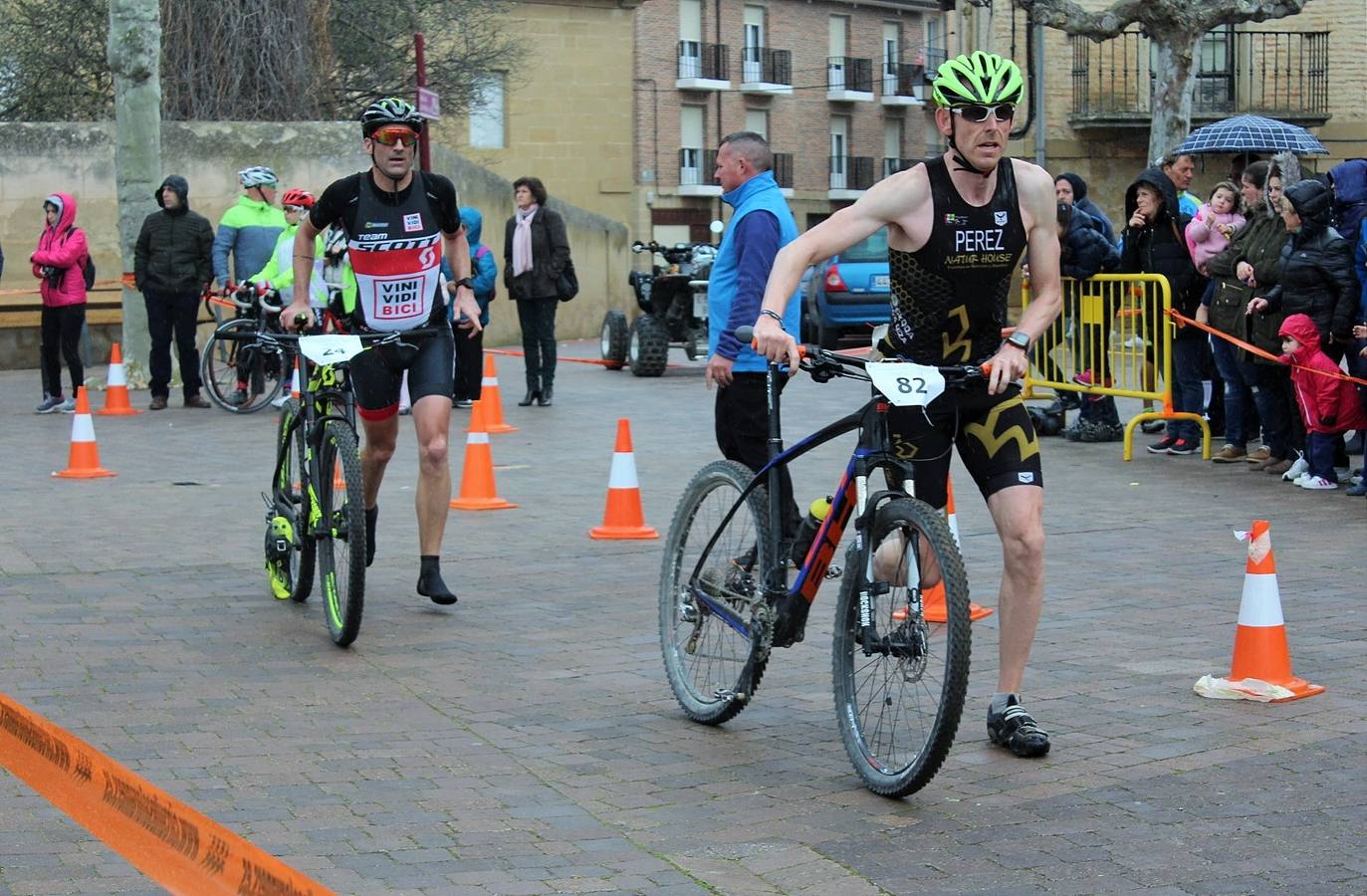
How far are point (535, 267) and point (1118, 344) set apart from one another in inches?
223

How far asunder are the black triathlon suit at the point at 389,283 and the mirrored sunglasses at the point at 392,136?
157 millimetres

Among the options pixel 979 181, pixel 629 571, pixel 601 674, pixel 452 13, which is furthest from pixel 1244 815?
pixel 452 13

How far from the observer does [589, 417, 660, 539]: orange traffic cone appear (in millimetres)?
10211

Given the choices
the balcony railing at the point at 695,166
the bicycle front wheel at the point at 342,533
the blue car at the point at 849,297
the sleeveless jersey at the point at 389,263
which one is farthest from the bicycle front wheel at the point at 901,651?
the balcony railing at the point at 695,166

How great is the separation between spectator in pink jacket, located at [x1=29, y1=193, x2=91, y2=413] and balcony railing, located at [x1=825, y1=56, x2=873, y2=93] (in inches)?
1810

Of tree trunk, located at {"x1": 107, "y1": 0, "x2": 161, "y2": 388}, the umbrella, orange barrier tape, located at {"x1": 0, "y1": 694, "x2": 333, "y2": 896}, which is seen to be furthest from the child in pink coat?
tree trunk, located at {"x1": 107, "y1": 0, "x2": 161, "y2": 388}

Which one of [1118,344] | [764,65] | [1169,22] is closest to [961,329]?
[1118,344]

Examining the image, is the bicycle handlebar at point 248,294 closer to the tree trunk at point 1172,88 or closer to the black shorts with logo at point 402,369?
the black shorts with logo at point 402,369

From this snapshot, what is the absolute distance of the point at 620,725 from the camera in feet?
20.6

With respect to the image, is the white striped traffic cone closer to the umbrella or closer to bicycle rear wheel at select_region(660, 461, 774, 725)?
bicycle rear wheel at select_region(660, 461, 774, 725)

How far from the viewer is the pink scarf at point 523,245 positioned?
1780 centimetres

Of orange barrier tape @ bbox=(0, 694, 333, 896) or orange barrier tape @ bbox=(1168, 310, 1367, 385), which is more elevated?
orange barrier tape @ bbox=(1168, 310, 1367, 385)

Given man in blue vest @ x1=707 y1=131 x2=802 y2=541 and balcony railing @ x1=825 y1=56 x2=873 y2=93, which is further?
balcony railing @ x1=825 y1=56 x2=873 y2=93

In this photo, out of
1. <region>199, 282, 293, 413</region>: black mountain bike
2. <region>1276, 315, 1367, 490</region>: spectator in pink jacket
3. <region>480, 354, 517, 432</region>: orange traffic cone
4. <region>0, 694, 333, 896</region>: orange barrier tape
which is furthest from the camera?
<region>199, 282, 293, 413</region>: black mountain bike
